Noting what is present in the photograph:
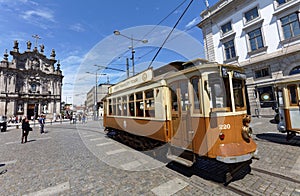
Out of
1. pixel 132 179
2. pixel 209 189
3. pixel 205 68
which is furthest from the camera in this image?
pixel 132 179

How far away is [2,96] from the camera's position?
29906mm

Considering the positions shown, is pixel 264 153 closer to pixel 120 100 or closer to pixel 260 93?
pixel 120 100

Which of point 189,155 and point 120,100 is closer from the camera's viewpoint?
point 189,155

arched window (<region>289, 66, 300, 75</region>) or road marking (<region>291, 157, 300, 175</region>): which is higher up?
arched window (<region>289, 66, 300, 75</region>)

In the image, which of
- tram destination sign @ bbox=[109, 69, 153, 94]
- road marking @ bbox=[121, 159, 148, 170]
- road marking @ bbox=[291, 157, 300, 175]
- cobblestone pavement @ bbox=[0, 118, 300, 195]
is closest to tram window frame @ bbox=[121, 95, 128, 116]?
tram destination sign @ bbox=[109, 69, 153, 94]

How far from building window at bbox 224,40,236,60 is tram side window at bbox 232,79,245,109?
49.4 feet

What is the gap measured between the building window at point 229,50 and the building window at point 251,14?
8.43 ft

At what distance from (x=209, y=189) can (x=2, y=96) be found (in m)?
41.1

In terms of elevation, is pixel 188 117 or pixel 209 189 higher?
pixel 188 117

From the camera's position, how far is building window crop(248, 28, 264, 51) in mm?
14562

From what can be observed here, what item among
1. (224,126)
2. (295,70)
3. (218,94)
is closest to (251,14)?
(295,70)

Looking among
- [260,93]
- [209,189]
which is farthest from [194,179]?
[260,93]

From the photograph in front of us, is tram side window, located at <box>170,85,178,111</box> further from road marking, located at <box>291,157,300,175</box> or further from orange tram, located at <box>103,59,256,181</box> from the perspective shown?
road marking, located at <box>291,157,300,175</box>

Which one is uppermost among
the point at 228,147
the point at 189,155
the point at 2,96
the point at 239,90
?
the point at 2,96
